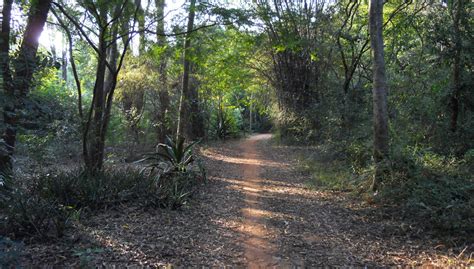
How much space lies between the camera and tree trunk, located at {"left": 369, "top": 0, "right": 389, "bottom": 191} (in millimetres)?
6312

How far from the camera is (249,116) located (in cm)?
2986

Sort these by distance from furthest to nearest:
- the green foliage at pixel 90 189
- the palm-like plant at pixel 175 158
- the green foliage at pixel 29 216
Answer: the palm-like plant at pixel 175 158 < the green foliage at pixel 90 189 < the green foliage at pixel 29 216

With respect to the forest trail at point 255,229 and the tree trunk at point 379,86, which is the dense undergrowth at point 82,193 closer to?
the forest trail at point 255,229

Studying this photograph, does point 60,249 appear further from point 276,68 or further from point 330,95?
point 276,68

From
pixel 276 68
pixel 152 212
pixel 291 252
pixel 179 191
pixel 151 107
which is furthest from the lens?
pixel 276 68

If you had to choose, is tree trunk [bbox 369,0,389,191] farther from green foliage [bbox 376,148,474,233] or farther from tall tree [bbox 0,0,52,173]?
tall tree [bbox 0,0,52,173]

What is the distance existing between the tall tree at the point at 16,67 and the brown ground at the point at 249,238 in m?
1.56

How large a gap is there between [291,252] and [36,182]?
4.56m

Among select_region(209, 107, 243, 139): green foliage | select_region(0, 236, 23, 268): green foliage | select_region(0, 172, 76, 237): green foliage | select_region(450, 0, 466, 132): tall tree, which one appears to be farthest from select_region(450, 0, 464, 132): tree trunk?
select_region(209, 107, 243, 139): green foliage

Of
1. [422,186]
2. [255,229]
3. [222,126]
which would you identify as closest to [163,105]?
[222,126]

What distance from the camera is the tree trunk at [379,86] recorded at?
20.7ft

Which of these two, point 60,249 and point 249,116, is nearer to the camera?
point 60,249

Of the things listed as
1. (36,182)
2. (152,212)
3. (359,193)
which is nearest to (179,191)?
(152,212)

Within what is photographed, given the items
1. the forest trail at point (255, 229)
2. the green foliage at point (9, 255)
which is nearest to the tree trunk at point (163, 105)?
the forest trail at point (255, 229)
